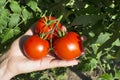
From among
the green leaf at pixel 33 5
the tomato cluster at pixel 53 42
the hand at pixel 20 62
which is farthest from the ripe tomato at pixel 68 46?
→ the green leaf at pixel 33 5

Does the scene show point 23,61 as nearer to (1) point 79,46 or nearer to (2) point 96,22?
(1) point 79,46

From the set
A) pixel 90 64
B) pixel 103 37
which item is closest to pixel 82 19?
pixel 103 37

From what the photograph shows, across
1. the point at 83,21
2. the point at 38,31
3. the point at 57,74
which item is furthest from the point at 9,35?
the point at 57,74

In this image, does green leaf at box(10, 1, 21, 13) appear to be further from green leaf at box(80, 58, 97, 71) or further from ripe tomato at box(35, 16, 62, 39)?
green leaf at box(80, 58, 97, 71)

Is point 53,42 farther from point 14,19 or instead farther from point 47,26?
point 14,19

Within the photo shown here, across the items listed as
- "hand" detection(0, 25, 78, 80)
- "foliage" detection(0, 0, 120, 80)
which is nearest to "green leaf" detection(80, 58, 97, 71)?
"foliage" detection(0, 0, 120, 80)

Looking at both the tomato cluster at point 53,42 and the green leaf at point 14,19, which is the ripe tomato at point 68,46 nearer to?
the tomato cluster at point 53,42
